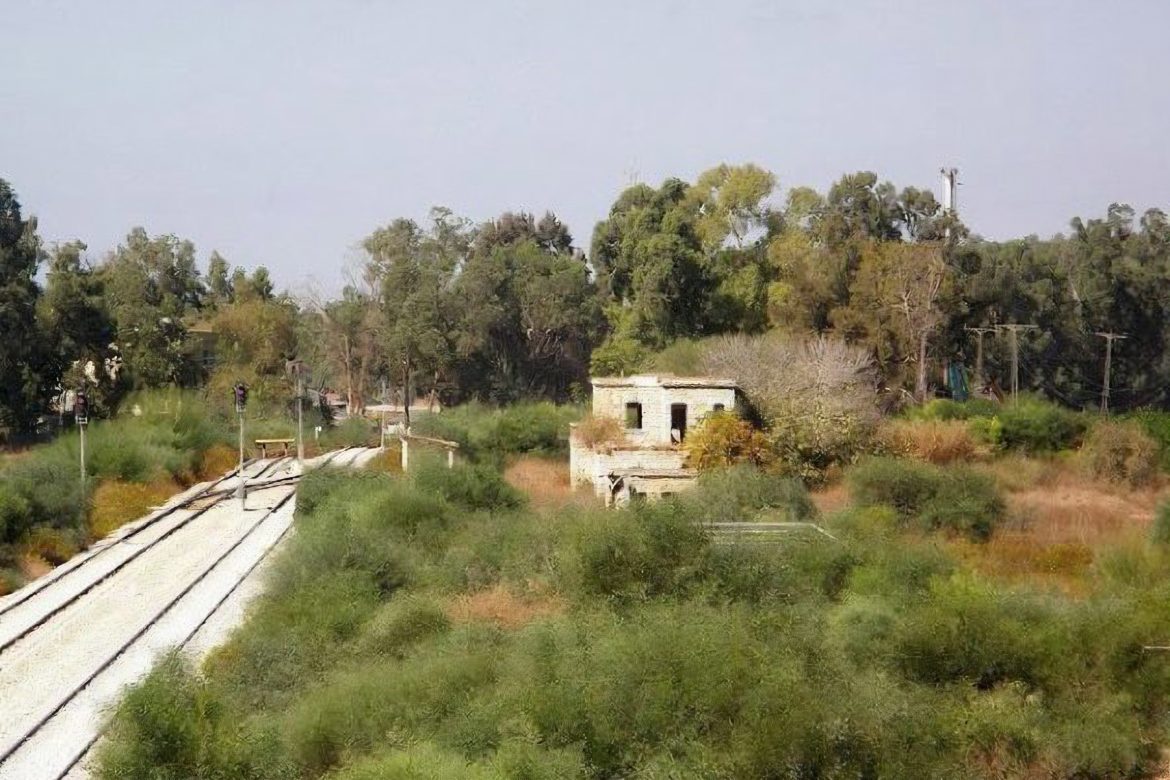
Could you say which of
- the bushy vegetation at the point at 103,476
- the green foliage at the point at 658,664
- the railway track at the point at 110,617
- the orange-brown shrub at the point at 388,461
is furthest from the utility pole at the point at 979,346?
the green foliage at the point at 658,664

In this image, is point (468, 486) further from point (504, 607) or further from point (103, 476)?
point (103, 476)

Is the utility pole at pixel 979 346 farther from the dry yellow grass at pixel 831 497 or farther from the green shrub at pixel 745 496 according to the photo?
the green shrub at pixel 745 496

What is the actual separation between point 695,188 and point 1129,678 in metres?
42.8

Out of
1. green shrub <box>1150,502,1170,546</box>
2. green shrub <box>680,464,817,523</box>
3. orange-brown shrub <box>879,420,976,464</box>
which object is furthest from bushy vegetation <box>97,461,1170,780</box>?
orange-brown shrub <box>879,420,976,464</box>

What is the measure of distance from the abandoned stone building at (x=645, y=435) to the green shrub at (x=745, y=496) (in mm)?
2306

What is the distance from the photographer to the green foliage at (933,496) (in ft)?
86.3

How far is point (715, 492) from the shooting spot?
2667 cm

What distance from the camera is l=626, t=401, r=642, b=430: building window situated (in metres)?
35.4

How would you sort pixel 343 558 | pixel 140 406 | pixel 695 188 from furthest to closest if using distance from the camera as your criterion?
pixel 695 188
pixel 140 406
pixel 343 558

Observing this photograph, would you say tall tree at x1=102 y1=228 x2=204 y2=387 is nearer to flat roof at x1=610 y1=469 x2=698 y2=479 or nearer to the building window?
the building window

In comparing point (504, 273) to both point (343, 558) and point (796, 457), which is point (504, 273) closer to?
point (796, 457)

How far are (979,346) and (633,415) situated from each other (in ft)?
64.0

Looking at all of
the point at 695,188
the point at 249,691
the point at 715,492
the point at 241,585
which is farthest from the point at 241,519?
the point at 695,188

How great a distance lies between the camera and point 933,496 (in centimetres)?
2700
